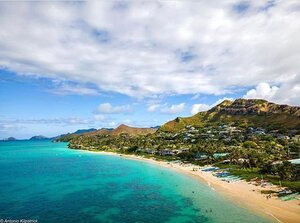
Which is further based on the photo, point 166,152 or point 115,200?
point 166,152

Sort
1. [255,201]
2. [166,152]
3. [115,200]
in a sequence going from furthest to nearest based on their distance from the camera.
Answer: [166,152] → [115,200] → [255,201]

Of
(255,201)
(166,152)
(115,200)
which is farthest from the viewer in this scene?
(166,152)

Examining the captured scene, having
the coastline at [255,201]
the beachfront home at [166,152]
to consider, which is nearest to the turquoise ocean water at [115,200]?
the coastline at [255,201]

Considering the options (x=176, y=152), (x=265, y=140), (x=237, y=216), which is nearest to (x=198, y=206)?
(x=237, y=216)

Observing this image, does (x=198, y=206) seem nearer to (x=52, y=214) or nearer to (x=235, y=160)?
(x=52, y=214)

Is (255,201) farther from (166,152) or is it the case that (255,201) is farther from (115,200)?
(166,152)

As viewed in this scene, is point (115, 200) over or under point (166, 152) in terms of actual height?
under

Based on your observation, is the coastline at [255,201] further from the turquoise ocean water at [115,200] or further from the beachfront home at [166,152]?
the beachfront home at [166,152]

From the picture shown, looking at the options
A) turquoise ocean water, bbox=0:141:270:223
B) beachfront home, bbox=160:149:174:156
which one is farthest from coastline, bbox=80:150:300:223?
A: beachfront home, bbox=160:149:174:156

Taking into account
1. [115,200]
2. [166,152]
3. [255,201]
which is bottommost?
[255,201]

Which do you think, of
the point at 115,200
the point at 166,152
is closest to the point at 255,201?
the point at 115,200

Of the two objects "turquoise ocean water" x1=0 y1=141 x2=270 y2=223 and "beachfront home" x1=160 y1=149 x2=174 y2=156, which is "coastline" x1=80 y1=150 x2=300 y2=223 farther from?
"beachfront home" x1=160 y1=149 x2=174 y2=156

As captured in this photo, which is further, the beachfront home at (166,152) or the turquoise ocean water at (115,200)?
the beachfront home at (166,152)
